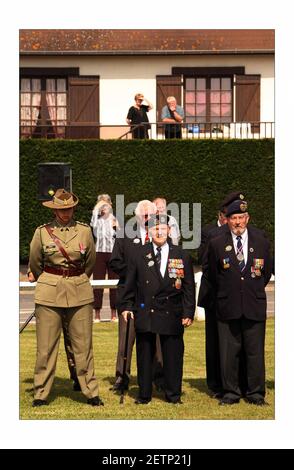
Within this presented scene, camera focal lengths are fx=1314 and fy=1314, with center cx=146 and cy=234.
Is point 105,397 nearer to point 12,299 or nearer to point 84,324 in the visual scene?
point 84,324

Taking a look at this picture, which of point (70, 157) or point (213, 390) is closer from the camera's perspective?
point (213, 390)

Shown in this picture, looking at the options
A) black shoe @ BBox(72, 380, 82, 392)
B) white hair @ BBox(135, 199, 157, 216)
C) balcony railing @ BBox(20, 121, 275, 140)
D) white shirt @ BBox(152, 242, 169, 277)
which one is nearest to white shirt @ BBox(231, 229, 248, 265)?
white shirt @ BBox(152, 242, 169, 277)

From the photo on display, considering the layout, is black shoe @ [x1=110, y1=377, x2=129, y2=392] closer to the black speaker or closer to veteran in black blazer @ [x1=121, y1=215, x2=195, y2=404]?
veteran in black blazer @ [x1=121, y1=215, x2=195, y2=404]

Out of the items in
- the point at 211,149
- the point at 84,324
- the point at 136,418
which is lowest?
the point at 136,418

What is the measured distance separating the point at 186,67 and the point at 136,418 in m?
24.5

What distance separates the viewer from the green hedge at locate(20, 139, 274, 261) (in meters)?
30.9

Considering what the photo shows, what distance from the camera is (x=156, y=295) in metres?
12.6

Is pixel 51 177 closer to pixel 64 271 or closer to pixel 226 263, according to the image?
pixel 64 271

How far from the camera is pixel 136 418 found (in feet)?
39.0

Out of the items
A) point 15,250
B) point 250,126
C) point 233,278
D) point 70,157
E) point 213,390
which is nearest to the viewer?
point 15,250

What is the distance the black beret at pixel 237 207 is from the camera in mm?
12438

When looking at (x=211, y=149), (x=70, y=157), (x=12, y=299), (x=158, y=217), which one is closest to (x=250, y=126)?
(x=211, y=149)

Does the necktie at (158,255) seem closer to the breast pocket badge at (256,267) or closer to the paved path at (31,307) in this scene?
the breast pocket badge at (256,267)

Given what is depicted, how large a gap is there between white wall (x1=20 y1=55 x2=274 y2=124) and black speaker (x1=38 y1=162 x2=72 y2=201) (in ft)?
59.0
